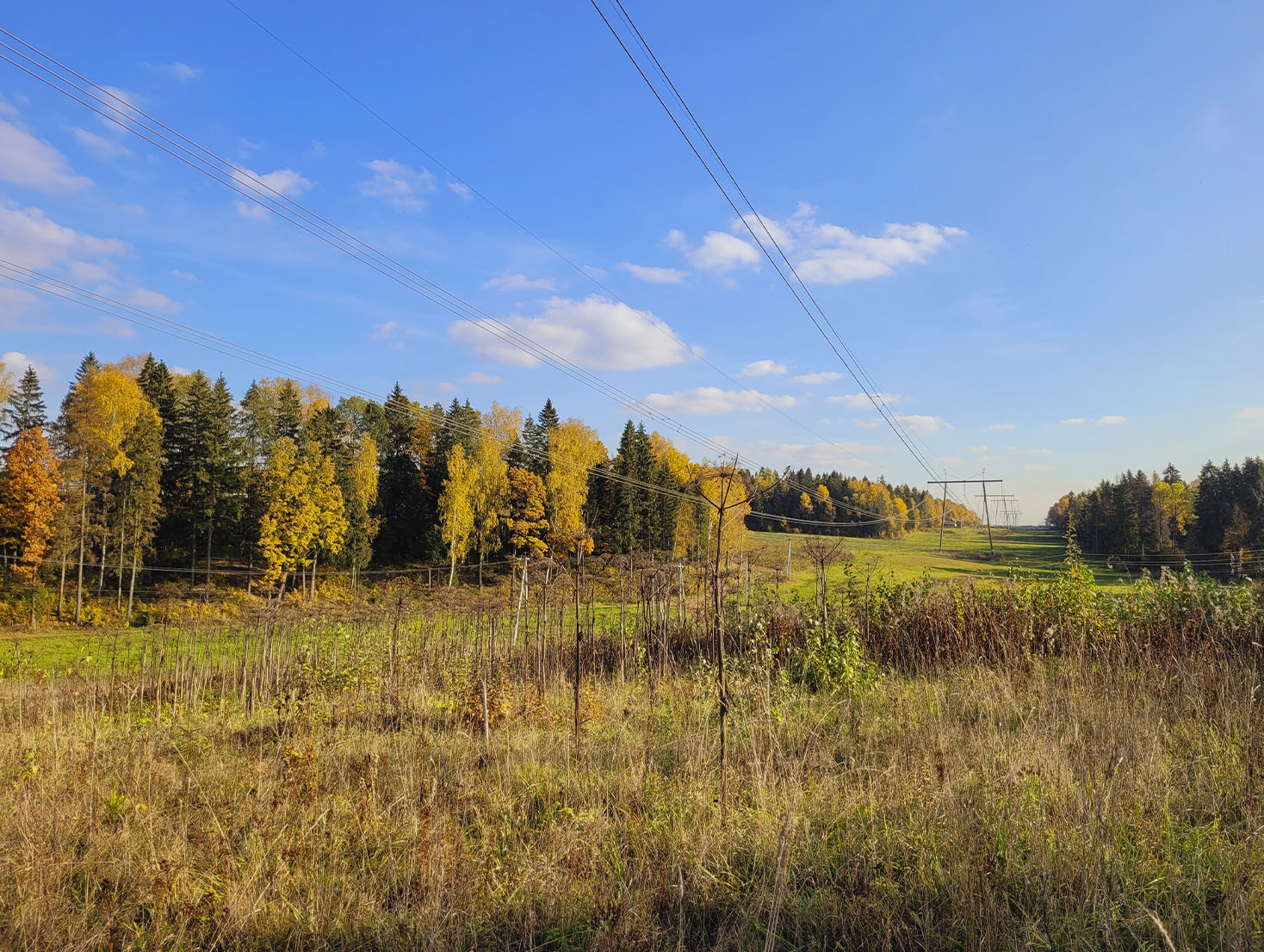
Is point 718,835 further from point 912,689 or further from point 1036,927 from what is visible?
point 912,689

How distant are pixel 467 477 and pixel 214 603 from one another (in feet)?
43.5

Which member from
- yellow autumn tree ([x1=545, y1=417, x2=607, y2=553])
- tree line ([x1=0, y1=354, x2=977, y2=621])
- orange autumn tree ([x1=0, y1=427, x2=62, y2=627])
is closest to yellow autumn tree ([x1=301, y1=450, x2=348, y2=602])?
tree line ([x1=0, y1=354, x2=977, y2=621])

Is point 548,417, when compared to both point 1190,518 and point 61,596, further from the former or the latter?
point 1190,518

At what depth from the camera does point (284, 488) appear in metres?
31.5

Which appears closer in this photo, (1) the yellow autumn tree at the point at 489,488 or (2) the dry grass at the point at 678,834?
(2) the dry grass at the point at 678,834

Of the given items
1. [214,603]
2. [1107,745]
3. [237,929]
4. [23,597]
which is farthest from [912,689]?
[23,597]

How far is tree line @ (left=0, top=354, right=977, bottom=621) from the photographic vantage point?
2762cm

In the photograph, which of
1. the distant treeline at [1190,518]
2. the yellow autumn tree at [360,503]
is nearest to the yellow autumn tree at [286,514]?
the yellow autumn tree at [360,503]

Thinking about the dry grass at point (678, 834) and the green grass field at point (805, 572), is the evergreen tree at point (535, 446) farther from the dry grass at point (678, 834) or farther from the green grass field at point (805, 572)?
the dry grass at point (678, 834)

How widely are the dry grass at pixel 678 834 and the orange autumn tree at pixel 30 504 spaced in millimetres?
27622

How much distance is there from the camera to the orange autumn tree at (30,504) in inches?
1031

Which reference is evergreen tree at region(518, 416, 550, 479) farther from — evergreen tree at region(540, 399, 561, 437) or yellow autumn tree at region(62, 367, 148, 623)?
yellow autumn tree at region(62, 367, 148, 623)

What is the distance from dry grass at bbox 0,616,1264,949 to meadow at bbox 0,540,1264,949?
0.06 feet

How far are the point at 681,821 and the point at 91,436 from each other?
1330 inches
